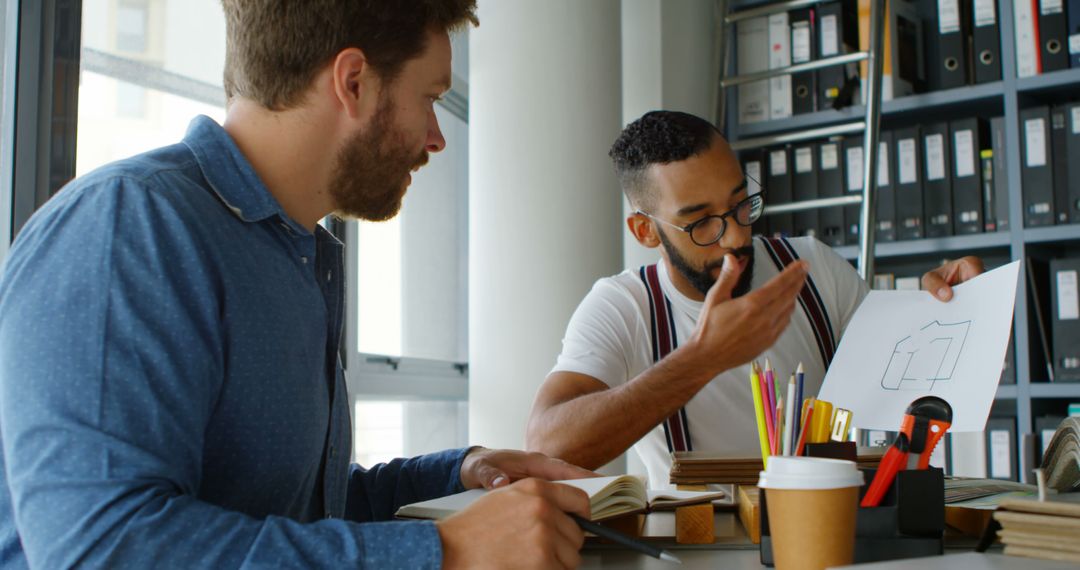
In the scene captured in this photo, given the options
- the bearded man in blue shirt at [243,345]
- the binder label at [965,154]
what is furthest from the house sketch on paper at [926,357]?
the binder label at [965,154]

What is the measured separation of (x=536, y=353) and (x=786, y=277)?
4.55 ft

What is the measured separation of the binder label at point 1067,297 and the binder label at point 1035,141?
0.30 m

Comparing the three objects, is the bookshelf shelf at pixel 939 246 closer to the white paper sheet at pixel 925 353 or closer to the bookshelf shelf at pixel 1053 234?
the bookshelf shelf at pixel 1053 234

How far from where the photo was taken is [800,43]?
302 centimetres

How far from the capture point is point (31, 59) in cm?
161

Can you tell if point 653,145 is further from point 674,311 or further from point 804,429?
point 804,429

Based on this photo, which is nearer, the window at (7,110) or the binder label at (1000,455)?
A: the window at (7,110)

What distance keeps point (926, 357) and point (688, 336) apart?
0.72 meters

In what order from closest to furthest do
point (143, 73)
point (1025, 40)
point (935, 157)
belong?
point (143, 73), point (1025, 40), point (935, 157)

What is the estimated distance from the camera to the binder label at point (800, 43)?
118 inches

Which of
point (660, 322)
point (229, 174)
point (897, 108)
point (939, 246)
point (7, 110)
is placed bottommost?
point (660, 322)

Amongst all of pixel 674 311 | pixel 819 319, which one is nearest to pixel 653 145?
pixel 674 311

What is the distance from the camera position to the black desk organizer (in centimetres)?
75

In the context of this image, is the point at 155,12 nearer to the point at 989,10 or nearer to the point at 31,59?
the point at 31,59
